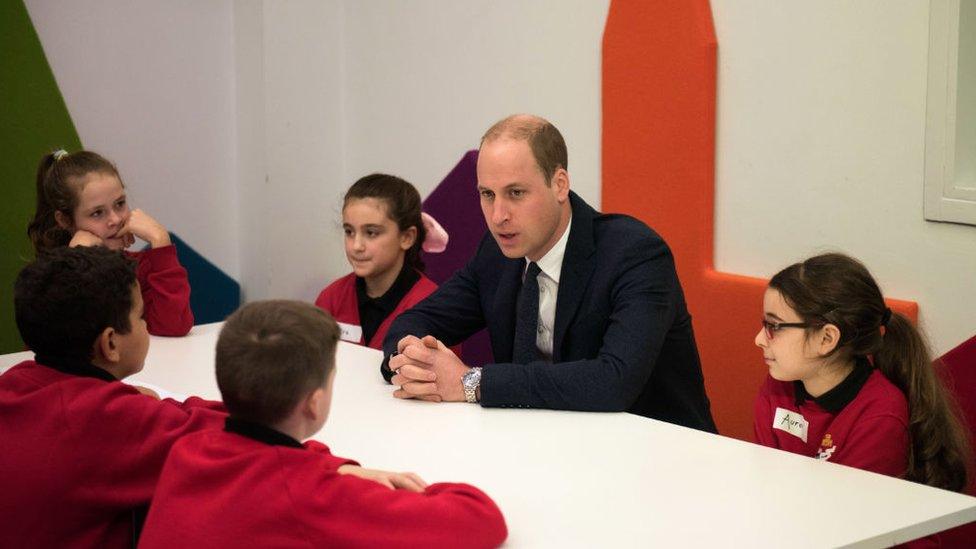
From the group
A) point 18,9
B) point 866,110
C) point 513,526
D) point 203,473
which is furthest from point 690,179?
point 18,9

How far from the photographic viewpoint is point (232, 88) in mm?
5152

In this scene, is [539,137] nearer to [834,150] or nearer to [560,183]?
[560,183]

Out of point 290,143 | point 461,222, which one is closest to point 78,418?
point 461,222

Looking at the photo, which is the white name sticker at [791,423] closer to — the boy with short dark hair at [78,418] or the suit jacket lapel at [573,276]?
the suit jacket lapel at [573,276]

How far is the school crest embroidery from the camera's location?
222cm

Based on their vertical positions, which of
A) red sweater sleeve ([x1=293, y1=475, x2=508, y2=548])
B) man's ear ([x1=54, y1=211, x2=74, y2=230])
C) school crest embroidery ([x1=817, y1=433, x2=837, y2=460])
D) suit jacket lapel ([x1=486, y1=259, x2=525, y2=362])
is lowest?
school crest embroidery ([x1=817, y1=433, x2=837, y2=460])

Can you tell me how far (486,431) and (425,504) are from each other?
0.62 m

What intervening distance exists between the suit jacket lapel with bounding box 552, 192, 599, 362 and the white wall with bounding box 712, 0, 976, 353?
0.87m

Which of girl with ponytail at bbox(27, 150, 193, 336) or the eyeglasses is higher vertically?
girl with ponytail at bbox(27, 150, 193, 336)

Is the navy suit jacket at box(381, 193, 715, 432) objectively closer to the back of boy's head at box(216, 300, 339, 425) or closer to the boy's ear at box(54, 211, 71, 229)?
the back of boy's head at box(216, 300, 339, 425)

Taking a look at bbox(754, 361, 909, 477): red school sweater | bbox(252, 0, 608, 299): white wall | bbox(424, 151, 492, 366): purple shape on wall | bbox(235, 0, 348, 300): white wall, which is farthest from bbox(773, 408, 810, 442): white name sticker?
bbox(235, 0, 348, 300): white wall

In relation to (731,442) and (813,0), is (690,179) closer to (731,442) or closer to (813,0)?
(813,0)

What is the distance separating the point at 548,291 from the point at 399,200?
0.86 m

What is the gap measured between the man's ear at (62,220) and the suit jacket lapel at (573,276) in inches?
63.8
